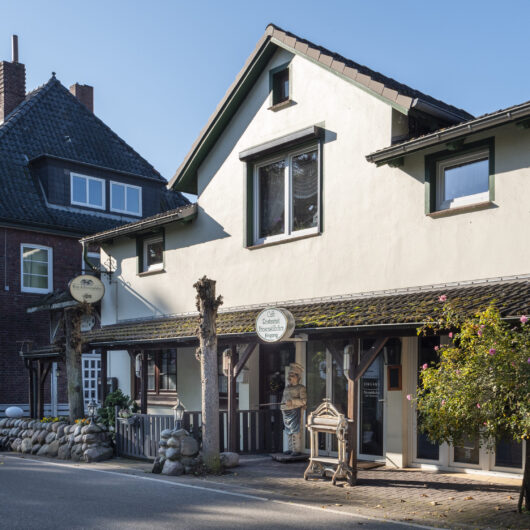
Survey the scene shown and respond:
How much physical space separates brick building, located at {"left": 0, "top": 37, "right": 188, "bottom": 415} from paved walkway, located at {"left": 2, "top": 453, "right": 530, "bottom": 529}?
8818 mm

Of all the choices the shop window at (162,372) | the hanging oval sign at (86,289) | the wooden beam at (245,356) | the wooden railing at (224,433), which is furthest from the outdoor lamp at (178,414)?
the hanging oval sign at (86,289)

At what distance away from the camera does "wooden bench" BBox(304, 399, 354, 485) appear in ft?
35.4

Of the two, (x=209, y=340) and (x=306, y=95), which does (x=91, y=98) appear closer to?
(x=306, y=95)

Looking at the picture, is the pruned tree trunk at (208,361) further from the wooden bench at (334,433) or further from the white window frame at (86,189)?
the white window frame at (86,189)

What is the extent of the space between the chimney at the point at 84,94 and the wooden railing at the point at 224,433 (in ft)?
64.0

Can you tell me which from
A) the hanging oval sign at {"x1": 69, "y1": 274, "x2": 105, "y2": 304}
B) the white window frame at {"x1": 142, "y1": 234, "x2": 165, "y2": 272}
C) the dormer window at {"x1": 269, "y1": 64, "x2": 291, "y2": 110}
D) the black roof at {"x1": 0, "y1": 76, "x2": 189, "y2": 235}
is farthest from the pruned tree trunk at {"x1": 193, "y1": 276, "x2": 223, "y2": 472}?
the black roof at {"x1": 0, "y1": 76, "x2": 189, "y2": 235}

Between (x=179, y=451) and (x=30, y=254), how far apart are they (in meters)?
13.2

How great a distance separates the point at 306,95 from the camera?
1430 centimetres

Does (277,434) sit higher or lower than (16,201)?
lower

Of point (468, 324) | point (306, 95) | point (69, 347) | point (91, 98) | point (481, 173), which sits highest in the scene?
point (91, 98)

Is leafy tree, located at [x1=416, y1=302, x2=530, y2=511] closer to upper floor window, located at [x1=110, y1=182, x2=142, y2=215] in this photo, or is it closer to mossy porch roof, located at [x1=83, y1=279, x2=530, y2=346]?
mossy porch roof, located at [x1=83, y1=279, x2=530, y2=346]

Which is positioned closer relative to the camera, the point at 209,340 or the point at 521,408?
the point at 521,408

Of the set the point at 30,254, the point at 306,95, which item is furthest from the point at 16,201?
the point at 306,95

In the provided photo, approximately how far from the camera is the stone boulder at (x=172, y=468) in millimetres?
12016
